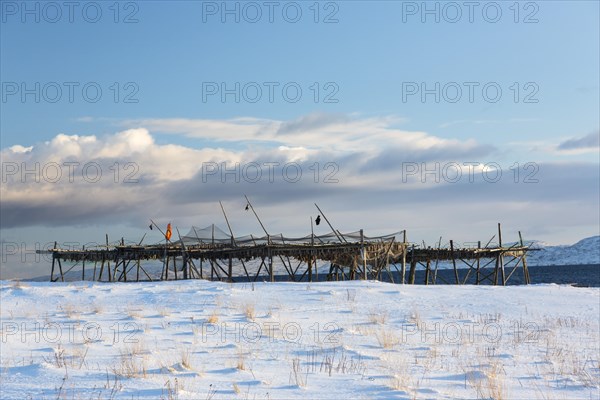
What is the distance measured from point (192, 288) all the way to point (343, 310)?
605 cm

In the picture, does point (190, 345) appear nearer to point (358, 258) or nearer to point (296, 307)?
point (296, 307)

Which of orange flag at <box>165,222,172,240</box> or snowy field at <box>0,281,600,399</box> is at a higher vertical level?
orange flag at <box>165,222,172,240</box>

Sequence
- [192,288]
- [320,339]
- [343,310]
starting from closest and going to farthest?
[320,339], [343,310], [192,288]

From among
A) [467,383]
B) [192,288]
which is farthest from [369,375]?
[192,288]

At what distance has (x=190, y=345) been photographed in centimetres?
1209

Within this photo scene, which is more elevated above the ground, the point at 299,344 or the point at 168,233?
the point at 168,233

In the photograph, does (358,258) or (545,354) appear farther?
(358,258)

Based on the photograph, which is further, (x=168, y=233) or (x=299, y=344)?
(x=168, y=233)

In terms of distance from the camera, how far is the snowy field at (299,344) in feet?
30.3

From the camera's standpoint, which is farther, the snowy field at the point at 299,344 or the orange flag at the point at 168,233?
the orange flag at the point at 168,233

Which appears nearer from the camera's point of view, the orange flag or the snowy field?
the snowy field

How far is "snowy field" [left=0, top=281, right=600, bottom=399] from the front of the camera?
9.25m

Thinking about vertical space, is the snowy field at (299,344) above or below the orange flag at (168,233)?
below

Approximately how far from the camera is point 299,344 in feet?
40.6
